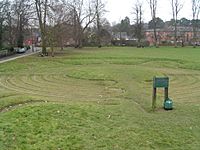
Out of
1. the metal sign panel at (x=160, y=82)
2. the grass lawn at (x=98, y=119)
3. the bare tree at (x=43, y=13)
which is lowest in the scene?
the grass lawn at (x=98, y=119)

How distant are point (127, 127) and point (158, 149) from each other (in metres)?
1.91

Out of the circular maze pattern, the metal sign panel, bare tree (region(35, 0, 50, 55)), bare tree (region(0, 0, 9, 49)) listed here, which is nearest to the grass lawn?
the circular maze pattern

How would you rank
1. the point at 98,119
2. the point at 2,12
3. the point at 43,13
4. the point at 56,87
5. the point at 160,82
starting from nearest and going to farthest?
1. the point at 98,119
2. the point at 160,82
3. the point at 56,87
4. the point at 43,13
5. the point at 2,12

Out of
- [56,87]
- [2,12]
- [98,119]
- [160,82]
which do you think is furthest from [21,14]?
[98,119]

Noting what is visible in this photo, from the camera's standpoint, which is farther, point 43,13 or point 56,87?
point 43,13

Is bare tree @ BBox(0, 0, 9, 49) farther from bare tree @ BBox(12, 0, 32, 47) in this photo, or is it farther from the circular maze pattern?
the circular maze pattern

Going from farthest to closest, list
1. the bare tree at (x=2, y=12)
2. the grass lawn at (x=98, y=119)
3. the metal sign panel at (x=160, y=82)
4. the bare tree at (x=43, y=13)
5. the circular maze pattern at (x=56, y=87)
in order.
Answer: the bare tree at (x=2, y=12)
the bare tree at (x=43, y=13)
the circular maze pattern at (x=56, y=87)
the metal sign panel at (x=160, y=82)
the grass lawn at (x=98, y=119)

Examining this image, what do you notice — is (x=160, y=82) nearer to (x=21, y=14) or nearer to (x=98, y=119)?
(x=98, y=119)

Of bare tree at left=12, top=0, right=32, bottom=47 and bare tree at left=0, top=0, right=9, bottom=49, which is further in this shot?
bare tree at left=0, top=0, right=9, bottom=49

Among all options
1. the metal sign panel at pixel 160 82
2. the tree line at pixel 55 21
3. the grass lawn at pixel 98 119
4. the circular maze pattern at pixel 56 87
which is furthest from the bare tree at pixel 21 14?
the metal sign panel at pixel 160 82

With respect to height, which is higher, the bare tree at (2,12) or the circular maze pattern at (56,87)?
the bare tree at (2,12)

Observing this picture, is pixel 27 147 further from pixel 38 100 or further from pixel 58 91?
pixel 58 91

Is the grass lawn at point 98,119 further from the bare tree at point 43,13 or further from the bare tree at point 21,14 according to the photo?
the bare tree at point 21,14

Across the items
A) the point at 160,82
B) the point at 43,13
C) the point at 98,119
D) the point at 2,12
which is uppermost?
the point at 2,12
